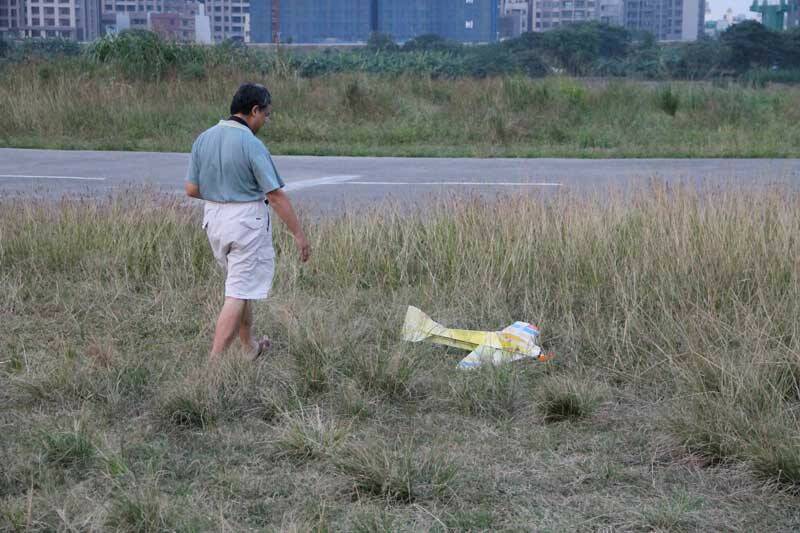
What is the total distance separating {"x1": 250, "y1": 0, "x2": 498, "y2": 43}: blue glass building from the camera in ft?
553

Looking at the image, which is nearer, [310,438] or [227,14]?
[310,438]

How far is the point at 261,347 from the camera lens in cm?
562

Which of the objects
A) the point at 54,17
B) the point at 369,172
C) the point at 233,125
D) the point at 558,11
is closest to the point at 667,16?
the point at 558,11

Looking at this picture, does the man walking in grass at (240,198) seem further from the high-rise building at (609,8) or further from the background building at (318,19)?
the high-rise building at (609,8)

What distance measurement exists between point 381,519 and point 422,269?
358cm

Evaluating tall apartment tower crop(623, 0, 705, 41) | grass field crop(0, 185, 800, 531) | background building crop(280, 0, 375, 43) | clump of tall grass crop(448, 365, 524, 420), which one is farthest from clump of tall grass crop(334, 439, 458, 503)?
tall apartment tower crop(623, 0, 705, 41)

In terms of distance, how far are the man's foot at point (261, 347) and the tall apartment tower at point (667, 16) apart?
192 m

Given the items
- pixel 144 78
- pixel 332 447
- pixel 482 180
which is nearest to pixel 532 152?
pixel 482 180

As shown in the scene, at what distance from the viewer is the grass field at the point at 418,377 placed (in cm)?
380

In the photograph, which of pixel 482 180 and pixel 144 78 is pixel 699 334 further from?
pixel 144 78

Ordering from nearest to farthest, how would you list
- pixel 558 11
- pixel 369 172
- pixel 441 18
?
pixel 369 172
pixel 441 18
pixel 558 11

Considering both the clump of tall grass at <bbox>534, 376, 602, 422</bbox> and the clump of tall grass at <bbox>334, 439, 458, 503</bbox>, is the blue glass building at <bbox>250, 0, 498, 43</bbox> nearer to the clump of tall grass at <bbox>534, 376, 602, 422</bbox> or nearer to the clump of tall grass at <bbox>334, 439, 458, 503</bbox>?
the clump of tall grass at <bbox>534, 376, 602, 422</bbox>

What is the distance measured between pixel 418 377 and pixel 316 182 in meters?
7.99

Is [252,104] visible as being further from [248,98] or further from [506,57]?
[506,57]
